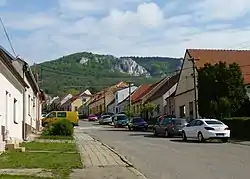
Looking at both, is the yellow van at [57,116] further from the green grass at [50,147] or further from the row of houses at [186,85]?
the green grass at [50,147]

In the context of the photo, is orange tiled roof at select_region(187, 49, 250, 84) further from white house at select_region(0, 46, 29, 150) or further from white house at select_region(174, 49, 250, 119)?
white house at select_region(0, 46, 29, 150)

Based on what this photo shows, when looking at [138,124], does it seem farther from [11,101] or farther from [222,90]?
[11,101]

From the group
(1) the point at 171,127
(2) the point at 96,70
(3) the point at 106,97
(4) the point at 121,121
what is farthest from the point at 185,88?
(3) the point at 106,97

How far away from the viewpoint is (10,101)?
24.5 m

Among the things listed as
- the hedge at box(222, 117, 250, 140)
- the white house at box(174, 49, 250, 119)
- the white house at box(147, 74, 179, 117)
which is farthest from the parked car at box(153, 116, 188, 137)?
the white house at box(147, 74, 179, 117)

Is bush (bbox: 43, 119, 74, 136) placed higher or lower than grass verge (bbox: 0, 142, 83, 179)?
higher

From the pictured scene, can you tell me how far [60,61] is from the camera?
358ft

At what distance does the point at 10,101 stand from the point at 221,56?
1450 inches

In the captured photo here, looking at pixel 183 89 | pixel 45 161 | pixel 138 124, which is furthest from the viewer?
pixel 183 89

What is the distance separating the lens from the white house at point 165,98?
219ft

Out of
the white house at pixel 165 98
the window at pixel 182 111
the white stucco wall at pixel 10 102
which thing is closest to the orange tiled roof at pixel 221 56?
the window at pixel 182 111

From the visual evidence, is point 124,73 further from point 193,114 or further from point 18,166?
point 18,166

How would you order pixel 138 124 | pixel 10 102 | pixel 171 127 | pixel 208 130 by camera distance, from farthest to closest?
pixel 138 124 < pixel 171 127 < pixel 208 130 < pixel 10 102

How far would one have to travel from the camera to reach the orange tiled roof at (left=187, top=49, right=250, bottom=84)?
182 ft
